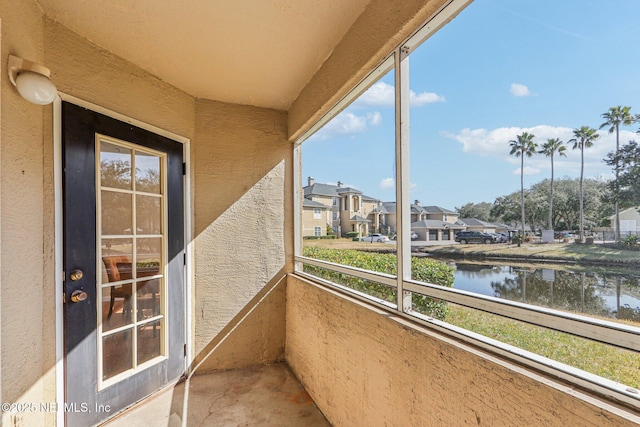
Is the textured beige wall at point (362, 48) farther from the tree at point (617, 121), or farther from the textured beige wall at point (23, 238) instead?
the textured beige wall at point (23, 238)

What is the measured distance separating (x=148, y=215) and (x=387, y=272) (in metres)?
1.95

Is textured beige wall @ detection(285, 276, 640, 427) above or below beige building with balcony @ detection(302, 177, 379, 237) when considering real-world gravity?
below

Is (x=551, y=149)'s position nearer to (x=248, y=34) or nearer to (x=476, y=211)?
Answer: (x=476, y=211)

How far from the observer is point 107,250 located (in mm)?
2078

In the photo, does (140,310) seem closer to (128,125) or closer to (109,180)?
(109,180)

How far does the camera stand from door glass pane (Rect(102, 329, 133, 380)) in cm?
204

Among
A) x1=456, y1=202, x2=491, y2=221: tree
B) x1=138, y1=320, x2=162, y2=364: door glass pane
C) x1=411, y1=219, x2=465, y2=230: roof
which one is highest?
x1=456, y1=202, x2=491, y2=221: tree

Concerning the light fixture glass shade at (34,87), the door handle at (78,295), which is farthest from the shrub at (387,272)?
the light fixture glass shade at (34,87)

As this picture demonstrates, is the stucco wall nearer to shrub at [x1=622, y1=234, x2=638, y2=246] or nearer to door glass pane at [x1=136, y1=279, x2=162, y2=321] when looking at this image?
door glass pane at [x1=136, y1=279, x2=162, y2=321]

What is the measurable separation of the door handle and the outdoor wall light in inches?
44.3

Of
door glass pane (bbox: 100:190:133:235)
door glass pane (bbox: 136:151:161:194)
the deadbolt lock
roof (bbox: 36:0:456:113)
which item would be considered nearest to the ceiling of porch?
roof (bbox: 36:0:456:113)

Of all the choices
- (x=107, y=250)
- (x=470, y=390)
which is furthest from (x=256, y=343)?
(x=470, y=390)

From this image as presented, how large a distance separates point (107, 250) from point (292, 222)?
1616 millimetres

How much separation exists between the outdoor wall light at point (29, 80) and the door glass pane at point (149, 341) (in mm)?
1685
